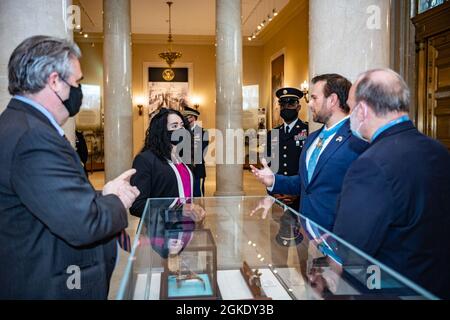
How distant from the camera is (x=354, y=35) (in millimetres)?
3254

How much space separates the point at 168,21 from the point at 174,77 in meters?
3.22

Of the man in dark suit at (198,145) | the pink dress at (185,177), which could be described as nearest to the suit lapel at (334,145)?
the pink dress at (185,177)

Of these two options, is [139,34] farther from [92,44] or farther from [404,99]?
[404,99]

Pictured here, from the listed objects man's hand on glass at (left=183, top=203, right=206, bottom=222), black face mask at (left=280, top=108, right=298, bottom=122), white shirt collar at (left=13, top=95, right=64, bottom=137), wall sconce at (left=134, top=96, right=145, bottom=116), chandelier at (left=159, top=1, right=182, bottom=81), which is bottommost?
man's hand on glass at (left=183, top=203, right=206, bottom=222)

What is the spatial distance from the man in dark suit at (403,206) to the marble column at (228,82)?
7.94m

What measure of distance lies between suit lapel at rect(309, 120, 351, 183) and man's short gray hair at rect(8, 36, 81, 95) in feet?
5.60

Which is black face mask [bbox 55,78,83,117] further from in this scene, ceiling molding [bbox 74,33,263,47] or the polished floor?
ceiling molding [bbox 74,33,263,47]

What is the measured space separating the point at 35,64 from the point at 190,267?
3.56 feet

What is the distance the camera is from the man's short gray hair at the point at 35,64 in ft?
5.87

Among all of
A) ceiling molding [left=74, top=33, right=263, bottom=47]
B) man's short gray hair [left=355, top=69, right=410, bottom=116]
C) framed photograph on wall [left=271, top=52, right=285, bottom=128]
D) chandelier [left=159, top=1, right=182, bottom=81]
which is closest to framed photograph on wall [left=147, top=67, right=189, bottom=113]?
chandelier [left=159, top=1, right=182, bottom=81]

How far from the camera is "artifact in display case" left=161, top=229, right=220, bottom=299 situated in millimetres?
1738

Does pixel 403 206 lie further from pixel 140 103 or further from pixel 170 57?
pixel 140 103

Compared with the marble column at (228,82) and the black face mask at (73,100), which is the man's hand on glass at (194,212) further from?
the marble column at (228,82)
